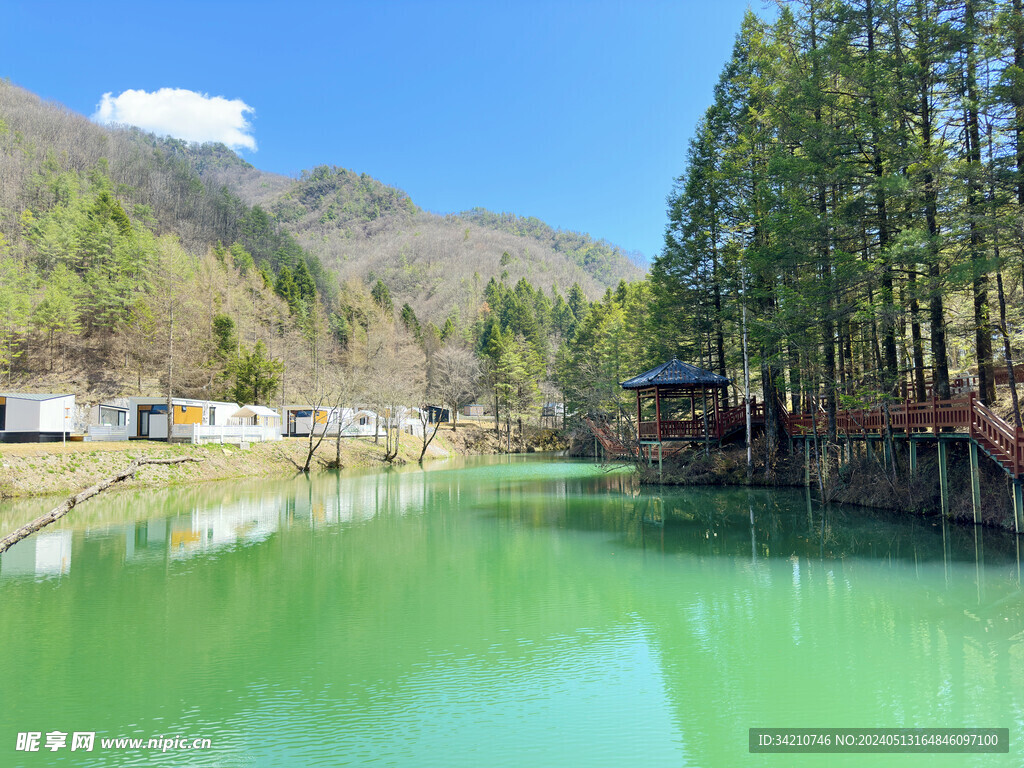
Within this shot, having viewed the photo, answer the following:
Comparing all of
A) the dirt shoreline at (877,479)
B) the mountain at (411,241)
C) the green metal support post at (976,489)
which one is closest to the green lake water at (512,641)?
the green metal support post at (976,489)

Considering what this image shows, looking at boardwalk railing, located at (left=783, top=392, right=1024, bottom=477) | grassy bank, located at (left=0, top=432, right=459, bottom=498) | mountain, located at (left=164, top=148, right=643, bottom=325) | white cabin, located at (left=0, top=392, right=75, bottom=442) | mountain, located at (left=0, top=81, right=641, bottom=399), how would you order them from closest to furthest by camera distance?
boardwalk railing, located at (left=783, top=392, right=1024, bottom=477), grassy bank, located at (left=0, top=432, right=459, bottom=498), white cabin, located at (left=0, top=392, right=75, bottom=442), mountain, located at (left=0, top=81, right=641, bottom=399), mountain, located at (left=164, top=148, right=643, bottom=325)

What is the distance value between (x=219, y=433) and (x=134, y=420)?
4.26 meters

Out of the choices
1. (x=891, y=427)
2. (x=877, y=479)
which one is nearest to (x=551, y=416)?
(x=877, y=479)

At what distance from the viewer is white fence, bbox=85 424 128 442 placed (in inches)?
1172

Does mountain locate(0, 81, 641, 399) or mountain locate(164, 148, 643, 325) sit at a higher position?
mountain locate(164, 148, 643, 325)

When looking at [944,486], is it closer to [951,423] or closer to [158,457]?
[951,423]

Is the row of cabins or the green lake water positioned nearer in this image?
the green lake water

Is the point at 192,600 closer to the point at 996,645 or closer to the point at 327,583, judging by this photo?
the point at 327,583

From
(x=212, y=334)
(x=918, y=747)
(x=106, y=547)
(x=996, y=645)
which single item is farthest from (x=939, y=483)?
(x=212, y=334)

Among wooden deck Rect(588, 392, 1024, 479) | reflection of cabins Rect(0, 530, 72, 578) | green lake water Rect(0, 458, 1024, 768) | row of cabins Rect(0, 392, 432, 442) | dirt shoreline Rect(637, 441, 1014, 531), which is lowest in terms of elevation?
green lake water Rect(0, 458, 1024, 768)

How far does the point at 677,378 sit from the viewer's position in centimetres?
2422

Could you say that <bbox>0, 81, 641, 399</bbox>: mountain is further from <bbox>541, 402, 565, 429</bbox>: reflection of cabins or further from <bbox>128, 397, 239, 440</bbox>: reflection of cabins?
<bbox>541, 402, 565, 429</bbox>: reflection of cabins

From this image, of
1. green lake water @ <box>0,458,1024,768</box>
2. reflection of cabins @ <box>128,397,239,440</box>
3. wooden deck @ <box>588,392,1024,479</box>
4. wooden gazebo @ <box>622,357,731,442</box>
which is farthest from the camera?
reflection of cabins @ <box>128,397,239,440</box>

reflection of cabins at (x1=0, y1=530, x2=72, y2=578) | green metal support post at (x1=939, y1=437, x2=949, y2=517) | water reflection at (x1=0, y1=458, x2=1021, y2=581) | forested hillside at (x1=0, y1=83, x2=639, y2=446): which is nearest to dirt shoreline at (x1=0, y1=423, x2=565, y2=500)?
water reflection at (x1=0, y1=458, x2=1021, y2=581)
